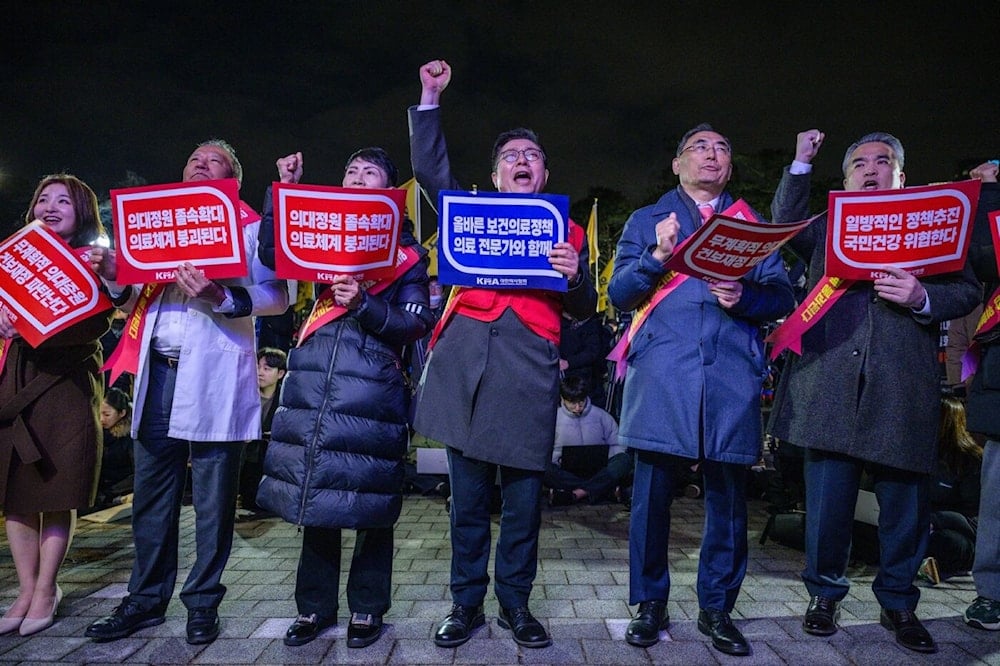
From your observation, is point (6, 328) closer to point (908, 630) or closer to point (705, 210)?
point (705, 210)

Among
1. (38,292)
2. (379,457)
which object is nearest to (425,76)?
(379,457)

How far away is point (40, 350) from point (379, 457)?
6.49 ft

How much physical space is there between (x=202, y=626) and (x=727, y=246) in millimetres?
3056

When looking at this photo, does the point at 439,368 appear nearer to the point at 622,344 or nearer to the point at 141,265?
the point at 622,344

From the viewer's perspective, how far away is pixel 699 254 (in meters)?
2.84

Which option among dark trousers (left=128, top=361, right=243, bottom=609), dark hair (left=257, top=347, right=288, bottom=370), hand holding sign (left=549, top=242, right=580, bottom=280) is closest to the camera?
hand holding sign (left=549, top=242, right=580, bottom=280)

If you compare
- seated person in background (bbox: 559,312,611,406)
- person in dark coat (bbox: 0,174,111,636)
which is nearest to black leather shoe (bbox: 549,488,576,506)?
seated person in background (bbox: 559,312,611,406)

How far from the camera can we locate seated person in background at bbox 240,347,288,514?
6297 millimetres

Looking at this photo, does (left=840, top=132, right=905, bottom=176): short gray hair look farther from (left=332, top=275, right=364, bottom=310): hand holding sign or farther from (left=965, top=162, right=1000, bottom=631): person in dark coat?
(left=332, top=275, right=364, bottom=310): hand holding sign

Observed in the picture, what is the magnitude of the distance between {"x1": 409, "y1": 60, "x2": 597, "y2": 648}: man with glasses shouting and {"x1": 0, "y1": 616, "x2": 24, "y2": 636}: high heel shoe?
2167 mm

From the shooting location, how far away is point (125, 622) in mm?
3182

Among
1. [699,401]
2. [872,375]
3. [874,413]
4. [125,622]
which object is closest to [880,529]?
[874,413]

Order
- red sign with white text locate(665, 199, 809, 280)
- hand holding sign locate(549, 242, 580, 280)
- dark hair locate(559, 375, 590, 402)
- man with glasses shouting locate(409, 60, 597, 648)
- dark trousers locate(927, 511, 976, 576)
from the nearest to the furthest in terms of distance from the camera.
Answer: red sign with white text locate(665, 199, 809, 280) → hand holding sign locate(549, 242, 580, 280) → man with glasses shouting locate(409, 60, 597, 648) → dark trousers locate(927, 511, 976, 576) → dark hair locate(559, 375, 590, 402)

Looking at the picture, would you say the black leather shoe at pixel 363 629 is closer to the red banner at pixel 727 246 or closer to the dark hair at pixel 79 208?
the red banner at pixel 727 246
